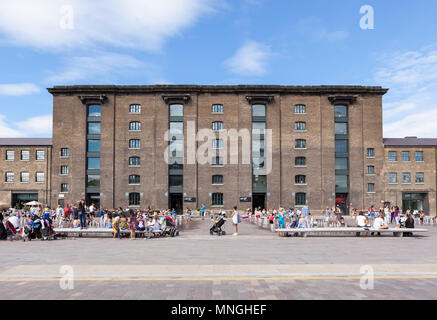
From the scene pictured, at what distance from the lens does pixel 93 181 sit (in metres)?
46.1

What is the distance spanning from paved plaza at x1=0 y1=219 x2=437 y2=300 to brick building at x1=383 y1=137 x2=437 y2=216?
3591 centimetres

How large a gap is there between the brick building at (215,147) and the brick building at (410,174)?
5.10 ft

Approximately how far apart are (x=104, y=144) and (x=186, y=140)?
11589mm

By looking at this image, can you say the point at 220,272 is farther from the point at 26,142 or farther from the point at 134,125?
the point at 26,142

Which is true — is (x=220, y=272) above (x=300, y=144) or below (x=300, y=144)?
below

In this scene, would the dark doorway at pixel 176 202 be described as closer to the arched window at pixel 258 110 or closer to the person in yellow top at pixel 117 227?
the arched window at pixel 258 110

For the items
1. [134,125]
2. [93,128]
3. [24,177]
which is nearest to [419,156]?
[134,125]

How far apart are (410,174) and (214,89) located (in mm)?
30273

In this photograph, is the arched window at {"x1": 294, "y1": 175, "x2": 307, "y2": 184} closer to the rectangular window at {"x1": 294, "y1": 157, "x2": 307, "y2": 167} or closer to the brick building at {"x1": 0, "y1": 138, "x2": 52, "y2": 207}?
the rectangular window at {"x1": 294, "y1": 157, "x2": 307, "y2": 167}

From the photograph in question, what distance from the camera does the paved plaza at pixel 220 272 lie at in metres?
7.24

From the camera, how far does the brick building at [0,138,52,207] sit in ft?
152

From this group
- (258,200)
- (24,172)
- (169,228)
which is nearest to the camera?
(169,228)

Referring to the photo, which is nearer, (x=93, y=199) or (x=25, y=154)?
(x=93, y=199)

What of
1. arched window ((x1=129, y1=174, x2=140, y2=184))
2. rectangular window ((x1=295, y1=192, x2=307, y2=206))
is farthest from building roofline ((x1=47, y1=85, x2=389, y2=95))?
rectangular window ((x1=295, y1=192, x2=307, y2=206))
